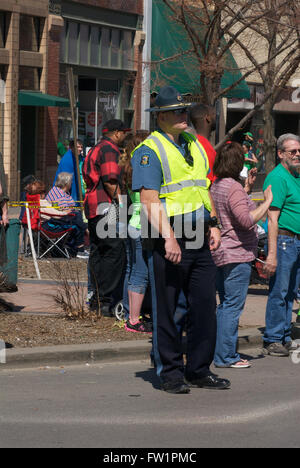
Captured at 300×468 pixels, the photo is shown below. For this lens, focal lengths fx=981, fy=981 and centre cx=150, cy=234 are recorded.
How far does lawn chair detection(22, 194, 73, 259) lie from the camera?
13.8 meters

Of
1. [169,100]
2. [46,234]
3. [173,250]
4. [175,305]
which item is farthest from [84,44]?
[173,250]

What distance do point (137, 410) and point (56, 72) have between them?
17910 mm

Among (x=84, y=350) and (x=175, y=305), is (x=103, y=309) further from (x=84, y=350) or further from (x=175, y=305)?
(x=175, y=305)

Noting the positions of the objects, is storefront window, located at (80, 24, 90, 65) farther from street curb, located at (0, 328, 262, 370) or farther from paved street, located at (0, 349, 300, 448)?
paved street, located at (0, 349, 300, 448)

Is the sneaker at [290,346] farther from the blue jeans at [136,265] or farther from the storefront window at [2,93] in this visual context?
the storefront window at [2,93]

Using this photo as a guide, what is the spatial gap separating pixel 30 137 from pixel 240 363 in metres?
16.1

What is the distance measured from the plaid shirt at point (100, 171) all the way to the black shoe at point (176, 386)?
9.56ft

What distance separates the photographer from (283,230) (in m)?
8.47

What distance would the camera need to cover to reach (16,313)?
9.37m

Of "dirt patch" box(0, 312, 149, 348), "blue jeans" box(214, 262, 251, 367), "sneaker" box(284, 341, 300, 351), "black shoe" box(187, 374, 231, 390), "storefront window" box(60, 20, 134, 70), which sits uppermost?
"storefront window" box(60, 20, 134, 70)

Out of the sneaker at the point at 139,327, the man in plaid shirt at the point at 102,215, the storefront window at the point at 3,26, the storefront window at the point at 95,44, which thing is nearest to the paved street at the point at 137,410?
the sneaker at the point at 139,327

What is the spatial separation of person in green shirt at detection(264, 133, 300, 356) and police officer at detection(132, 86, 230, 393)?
148 centimetres

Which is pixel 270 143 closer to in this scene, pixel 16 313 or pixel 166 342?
pixel 16 313

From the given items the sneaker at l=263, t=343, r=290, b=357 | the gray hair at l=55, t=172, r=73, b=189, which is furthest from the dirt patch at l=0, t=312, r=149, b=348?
the gray hair at l=55, t=172, r=73, b=189
